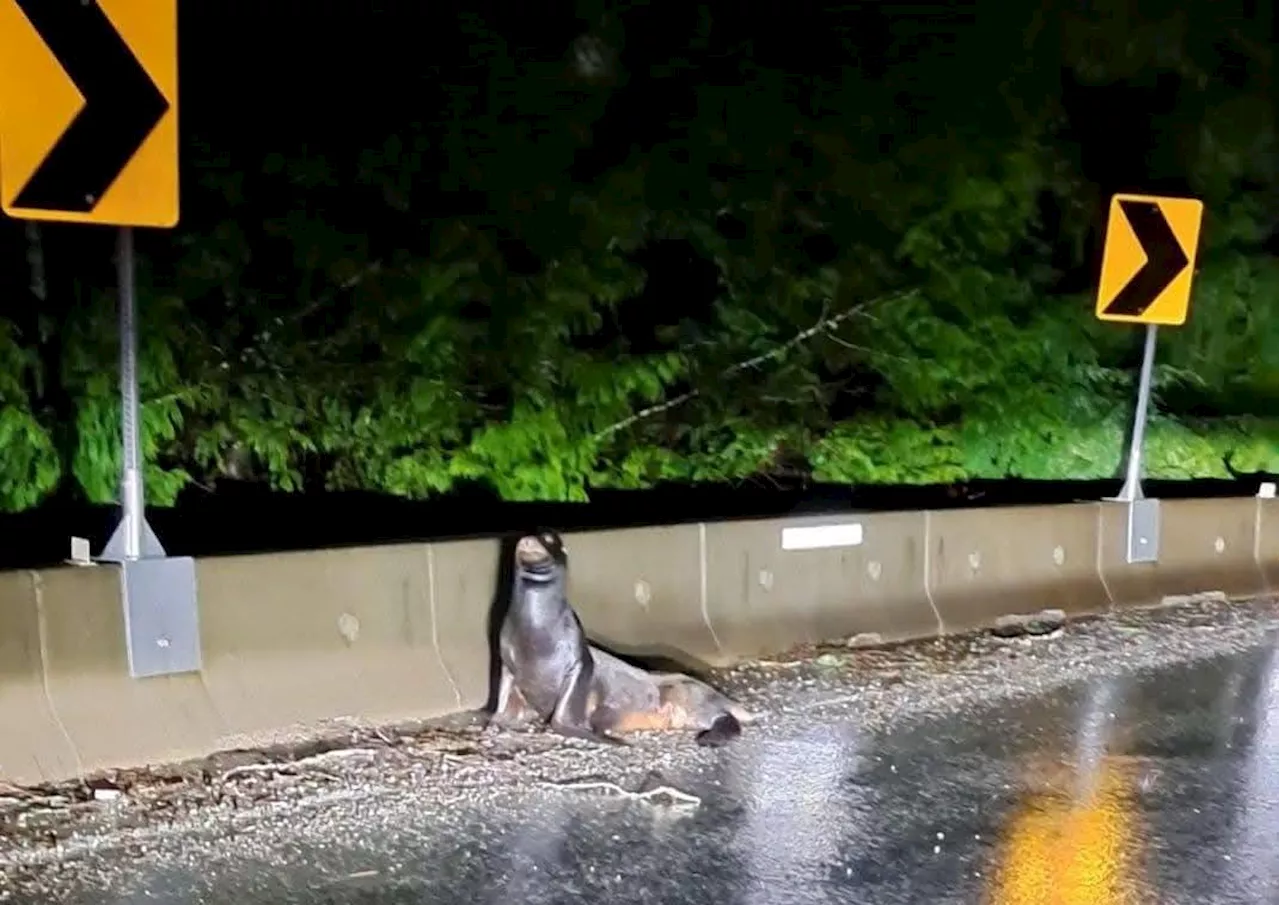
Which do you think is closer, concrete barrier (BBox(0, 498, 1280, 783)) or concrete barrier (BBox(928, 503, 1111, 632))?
concrete barrier (BBox(0, 498, 1280, 783))

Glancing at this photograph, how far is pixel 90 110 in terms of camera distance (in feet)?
20.0

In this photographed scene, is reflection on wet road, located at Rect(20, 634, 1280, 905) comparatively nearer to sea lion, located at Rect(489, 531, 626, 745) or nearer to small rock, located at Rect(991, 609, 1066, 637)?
sea lion, located at Rect(489, 531, 626, 745)

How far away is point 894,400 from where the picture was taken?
14.0 meters

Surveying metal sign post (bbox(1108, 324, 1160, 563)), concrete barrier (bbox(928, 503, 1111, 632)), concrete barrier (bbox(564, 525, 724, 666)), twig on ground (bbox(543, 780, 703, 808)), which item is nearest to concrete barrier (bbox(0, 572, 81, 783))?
twig on ground (bbox(543, 780, 703, 808))

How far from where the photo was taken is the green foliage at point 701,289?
35.0 ft

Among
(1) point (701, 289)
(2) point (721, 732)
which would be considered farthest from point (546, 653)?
(1) point (701, 289)

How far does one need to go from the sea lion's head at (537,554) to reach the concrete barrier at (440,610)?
38 centimetres

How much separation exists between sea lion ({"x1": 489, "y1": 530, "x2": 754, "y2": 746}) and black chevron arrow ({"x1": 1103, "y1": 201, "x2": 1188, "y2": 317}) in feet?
17.7

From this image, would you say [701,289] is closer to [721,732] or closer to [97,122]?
[721,732]

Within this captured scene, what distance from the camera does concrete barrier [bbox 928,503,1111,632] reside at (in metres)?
9.98

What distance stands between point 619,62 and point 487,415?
4128 millimetres

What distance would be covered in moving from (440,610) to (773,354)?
6.26 metres

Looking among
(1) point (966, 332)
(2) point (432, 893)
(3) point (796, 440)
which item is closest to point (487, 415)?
(3) point (796, 440)

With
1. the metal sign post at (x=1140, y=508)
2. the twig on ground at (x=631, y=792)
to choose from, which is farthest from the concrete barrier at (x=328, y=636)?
the metal sign post at (x=1140, y=508)
